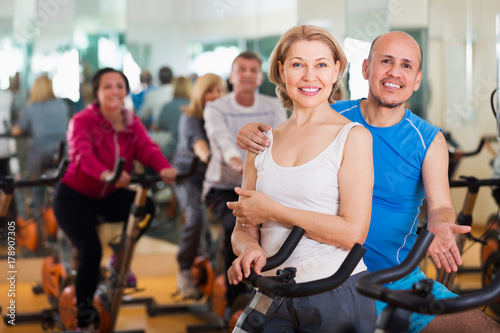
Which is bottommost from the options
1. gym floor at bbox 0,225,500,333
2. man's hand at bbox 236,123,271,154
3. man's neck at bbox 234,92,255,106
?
gym floor at bbox 0,225,500,333

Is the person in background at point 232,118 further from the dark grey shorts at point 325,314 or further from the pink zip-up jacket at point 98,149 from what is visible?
the dark grey shorts at point 325,314

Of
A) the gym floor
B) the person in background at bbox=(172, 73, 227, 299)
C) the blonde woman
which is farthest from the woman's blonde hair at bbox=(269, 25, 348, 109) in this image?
the person in background at bbox=(172, 73, 227, 299)

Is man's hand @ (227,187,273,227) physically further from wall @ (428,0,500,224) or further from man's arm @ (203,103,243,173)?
wall @ (428,0,500,224)

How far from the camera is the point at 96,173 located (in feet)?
11.1

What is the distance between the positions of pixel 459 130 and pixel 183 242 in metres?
2.13

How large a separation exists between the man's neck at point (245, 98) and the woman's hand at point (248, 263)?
2.12 m

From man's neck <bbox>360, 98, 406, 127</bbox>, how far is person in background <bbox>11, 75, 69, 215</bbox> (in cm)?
389

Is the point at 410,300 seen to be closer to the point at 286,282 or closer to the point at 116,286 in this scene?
the point at 286,282

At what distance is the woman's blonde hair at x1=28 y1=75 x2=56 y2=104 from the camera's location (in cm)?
543

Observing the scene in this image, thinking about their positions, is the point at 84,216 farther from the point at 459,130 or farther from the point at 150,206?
the point at 459,130

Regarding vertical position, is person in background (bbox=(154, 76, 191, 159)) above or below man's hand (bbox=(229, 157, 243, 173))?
above

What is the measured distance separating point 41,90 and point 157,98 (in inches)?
36.8

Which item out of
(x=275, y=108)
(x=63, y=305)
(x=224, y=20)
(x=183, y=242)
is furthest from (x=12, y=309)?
(x=224, y=20)

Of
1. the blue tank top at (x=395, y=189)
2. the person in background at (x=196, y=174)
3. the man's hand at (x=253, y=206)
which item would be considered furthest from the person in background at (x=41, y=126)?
the man's hand at (x=253, y=206)
